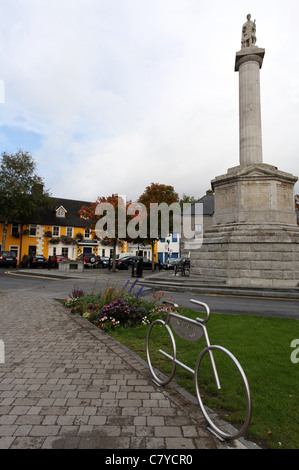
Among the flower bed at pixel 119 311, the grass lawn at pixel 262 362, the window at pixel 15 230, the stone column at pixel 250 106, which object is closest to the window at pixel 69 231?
the window at pixel 15 230

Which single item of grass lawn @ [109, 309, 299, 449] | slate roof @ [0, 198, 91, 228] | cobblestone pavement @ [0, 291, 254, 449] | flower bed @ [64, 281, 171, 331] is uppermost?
slate roof @ [0, 198, 91, 228]

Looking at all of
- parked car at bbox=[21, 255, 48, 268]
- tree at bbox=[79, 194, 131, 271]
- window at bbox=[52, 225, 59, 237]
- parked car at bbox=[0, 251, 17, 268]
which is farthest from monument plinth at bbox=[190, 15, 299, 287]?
window at bbox=[52, 225, 59, 237]

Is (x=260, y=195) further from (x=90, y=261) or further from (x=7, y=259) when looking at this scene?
(x=7, y=259)

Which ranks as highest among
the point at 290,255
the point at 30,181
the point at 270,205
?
the point at 30,181

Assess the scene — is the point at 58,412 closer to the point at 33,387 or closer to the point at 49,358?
the point at 33,387

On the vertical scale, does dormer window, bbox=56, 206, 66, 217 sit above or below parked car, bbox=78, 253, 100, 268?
above

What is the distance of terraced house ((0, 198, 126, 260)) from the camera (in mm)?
44719

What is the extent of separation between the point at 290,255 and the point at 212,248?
3407mm

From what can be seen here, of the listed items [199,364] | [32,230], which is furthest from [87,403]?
[32,230]

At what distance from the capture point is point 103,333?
20.1 ft

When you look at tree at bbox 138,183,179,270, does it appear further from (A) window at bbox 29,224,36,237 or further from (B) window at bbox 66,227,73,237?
(A) window at bbox 29,224,36,237

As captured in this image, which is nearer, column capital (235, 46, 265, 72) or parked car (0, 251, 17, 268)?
column capital (235, 46, 265, 72)
